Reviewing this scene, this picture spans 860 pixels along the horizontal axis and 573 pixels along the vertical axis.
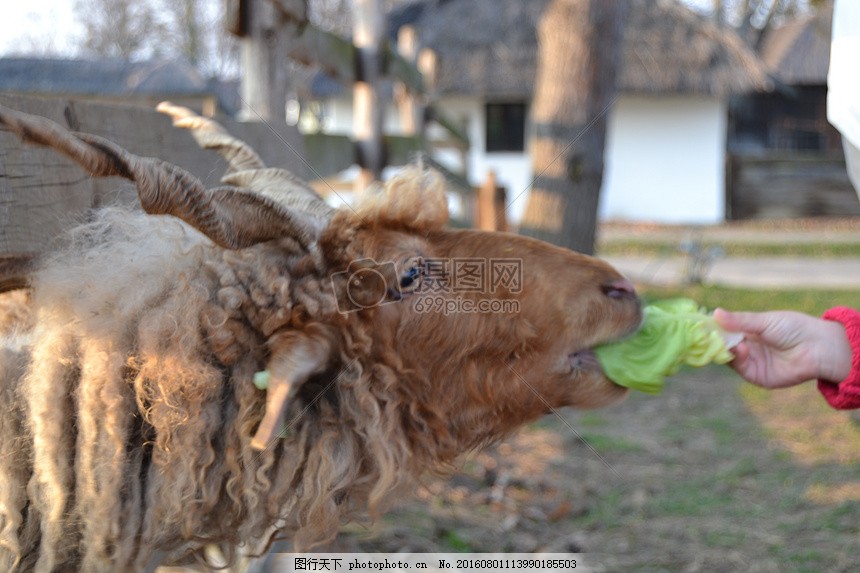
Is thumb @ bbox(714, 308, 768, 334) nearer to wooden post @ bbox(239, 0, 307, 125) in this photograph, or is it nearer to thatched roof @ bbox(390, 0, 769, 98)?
wooden post @ bbox(239, 0, 307, 125)

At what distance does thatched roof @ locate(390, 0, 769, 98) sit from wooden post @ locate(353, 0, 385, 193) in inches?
695

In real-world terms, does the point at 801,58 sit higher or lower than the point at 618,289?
higher

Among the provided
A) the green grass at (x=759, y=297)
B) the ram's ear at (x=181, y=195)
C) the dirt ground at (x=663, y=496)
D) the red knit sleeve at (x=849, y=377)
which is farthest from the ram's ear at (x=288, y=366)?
the green grass at (x=759, y=297)

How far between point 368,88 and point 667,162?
20.2 meters

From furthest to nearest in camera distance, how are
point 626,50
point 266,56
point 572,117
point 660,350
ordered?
point 626,50
point 572,117
point 266,56
point 660,350

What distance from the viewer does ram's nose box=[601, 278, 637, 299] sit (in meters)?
2.81

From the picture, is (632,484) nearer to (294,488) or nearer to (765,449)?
(765,449)

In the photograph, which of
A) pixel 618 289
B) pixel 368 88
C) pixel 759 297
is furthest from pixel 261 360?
pixel 759 297

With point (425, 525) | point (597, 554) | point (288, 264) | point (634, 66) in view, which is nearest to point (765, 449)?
point (597, 554)

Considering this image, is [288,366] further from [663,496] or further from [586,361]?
[663,496]

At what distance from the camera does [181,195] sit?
6.78 ft

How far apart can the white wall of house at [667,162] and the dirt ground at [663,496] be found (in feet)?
61.3

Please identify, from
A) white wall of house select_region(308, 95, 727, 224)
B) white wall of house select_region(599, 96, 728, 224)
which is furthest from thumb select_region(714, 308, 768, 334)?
white wall of house select_region(599, 96, 728, 224)

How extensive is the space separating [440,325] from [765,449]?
14.7 feet
